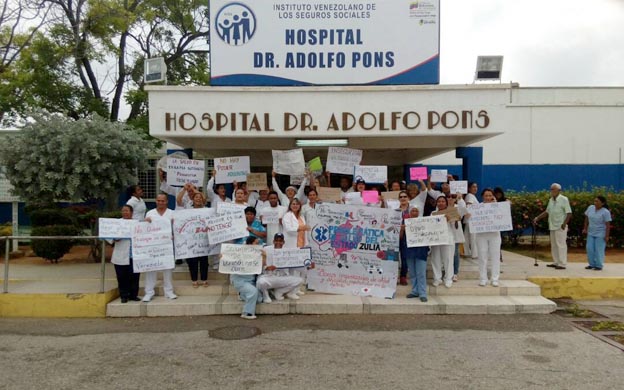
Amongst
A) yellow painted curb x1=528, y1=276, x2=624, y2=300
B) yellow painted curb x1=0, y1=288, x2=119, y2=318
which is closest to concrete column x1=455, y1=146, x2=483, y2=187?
yellow painted curb x1=528, y1=276, x2=624, y2=300

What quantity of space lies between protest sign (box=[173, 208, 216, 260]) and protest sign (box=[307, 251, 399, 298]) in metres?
1.88

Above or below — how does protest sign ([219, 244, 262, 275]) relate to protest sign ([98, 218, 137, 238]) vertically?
below

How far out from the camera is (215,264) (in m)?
8.15

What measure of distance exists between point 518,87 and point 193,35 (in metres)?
12.9

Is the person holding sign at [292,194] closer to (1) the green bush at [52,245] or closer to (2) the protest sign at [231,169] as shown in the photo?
(2) the protest sign at [231,169]

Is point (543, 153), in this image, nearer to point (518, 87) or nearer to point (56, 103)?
point (518, 87)

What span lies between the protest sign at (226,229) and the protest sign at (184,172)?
1.20 meters

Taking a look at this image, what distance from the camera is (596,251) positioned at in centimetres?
912

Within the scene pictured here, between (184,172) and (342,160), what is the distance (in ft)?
9.40

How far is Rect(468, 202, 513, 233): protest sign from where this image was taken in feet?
23.7

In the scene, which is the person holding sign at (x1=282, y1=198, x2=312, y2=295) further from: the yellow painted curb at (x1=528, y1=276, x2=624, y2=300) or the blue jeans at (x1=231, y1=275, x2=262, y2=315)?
the yellow painted curb at (x1=528, y1=276, x2=624, y2=300)

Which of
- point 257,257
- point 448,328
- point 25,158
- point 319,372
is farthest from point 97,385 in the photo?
point 25,158

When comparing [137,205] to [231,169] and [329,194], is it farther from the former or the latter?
[329,194]

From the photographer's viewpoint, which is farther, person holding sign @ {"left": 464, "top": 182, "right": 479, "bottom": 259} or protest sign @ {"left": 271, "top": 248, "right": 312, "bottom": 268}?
person holding sign @ {"left": 464, "top": 182, "right": 479, "bottom": 259}
